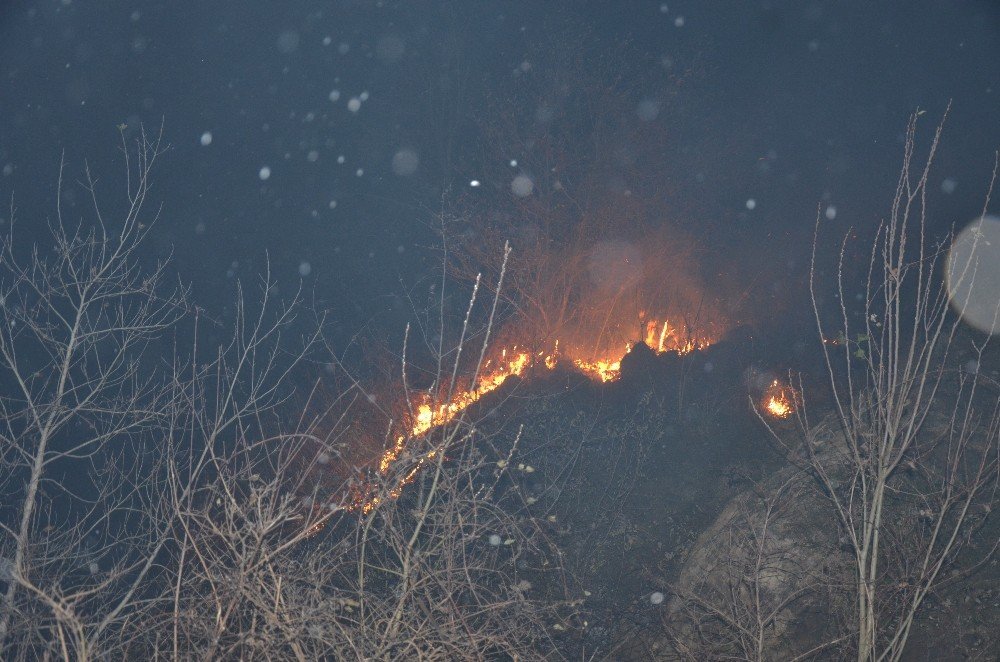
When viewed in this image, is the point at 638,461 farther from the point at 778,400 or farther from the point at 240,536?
the point at 240,536

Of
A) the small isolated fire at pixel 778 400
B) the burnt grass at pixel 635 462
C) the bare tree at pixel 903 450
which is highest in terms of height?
the bare tree at pixel 903 450

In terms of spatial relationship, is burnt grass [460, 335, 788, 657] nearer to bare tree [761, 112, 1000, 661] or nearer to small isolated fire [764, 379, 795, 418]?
small isolated fire [764, 379, 795, 418]

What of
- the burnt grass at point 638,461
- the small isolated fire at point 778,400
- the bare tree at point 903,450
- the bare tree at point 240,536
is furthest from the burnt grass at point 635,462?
the bare tree at point 903,450

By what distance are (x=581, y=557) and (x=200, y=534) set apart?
29.5ft

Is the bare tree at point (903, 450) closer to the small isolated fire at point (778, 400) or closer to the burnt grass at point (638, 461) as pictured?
the small isolated fire at point (778, 400)

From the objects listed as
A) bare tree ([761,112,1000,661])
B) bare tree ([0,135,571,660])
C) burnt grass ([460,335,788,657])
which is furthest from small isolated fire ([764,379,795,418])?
bare tree ([0,135,571,660])

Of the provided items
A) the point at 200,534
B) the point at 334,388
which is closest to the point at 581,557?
the point at 200,534

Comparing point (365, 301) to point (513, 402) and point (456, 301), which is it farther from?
point (513, 402)

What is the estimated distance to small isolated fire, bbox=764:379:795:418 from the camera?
13406 mm

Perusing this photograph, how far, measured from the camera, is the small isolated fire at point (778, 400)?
13406 millimetres

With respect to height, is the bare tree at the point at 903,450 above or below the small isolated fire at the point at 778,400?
above

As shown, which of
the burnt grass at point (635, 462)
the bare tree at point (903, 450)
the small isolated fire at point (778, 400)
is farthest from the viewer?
the small isolated fire at point (778, 400)

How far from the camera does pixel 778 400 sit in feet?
45.6

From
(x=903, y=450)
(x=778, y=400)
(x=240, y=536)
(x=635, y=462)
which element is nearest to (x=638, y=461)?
(x=635, y=462)
